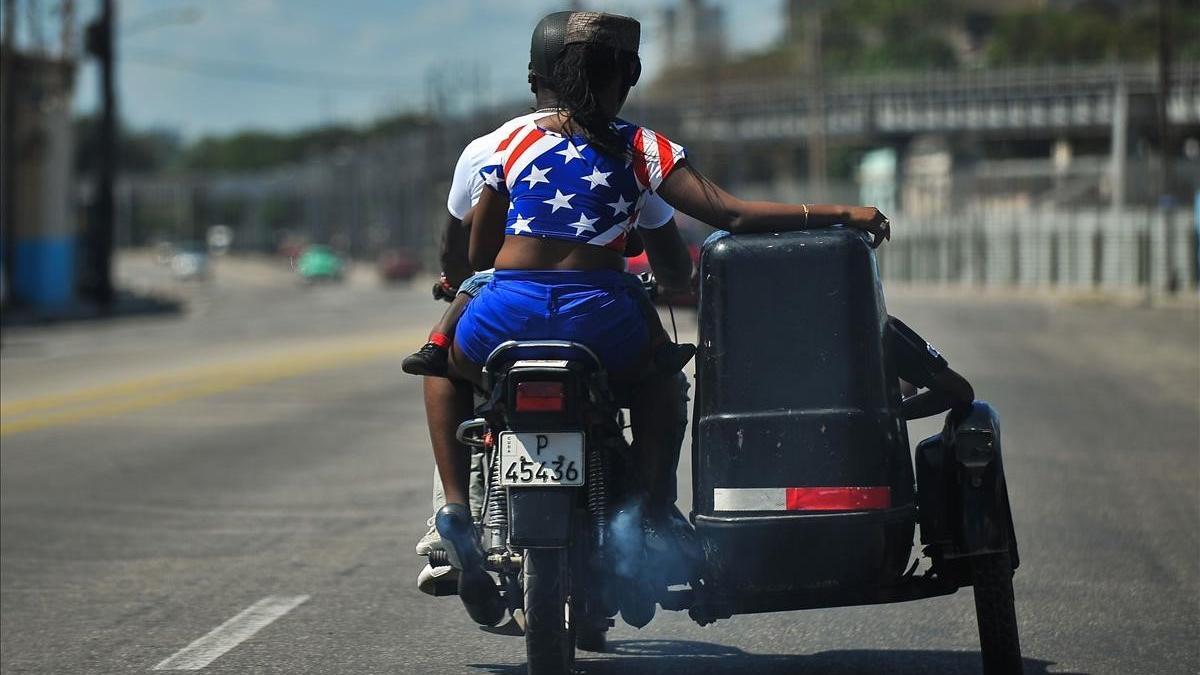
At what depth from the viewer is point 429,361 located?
17.9 feet

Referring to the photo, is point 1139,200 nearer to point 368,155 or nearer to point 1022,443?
point 1022,443

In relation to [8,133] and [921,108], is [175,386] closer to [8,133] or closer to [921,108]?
[8,133]

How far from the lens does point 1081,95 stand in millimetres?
88250

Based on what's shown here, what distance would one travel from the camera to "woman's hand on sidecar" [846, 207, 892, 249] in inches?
204

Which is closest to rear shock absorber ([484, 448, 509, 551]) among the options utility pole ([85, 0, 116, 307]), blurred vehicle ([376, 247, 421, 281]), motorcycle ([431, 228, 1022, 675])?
motorcycle ([431, 228, 1022, 675])

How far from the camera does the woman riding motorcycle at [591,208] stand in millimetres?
5148

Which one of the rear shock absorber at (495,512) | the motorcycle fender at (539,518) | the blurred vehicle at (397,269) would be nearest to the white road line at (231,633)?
the rear shock absorber at (495,512)

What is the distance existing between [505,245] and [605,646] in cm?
175

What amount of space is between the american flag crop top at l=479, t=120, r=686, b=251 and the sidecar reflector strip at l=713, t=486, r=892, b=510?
29.3 inches

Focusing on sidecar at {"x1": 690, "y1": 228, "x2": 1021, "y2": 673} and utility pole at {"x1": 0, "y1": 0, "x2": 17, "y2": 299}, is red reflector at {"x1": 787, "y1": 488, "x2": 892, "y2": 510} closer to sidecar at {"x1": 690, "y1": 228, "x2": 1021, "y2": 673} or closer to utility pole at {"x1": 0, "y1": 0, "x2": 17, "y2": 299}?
sidecar at {"x1": 690, "y1": 228, "x2": 1021, "y2": 673}

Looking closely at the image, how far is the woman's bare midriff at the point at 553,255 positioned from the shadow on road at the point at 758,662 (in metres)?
1.48

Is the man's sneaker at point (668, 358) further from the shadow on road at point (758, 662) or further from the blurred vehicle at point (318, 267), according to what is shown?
the blurred vehicle at point (318, 267)

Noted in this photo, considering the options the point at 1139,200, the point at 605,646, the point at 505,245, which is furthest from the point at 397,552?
the point at 1139,200

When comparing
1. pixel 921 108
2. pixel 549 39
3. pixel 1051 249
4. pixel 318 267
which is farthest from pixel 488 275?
pixel 921 108
